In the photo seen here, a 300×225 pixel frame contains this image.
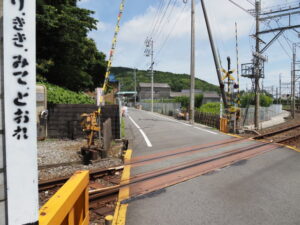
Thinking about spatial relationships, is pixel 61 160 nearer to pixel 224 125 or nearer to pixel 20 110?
pixel 20 110

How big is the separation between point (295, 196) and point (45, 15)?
13705 mm

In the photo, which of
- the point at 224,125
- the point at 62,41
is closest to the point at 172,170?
the point at 224,125

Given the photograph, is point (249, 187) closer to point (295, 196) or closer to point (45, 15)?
point (295, 196)

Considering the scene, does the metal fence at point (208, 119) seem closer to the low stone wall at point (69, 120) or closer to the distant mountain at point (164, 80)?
the low stone wall at point (69, 120)

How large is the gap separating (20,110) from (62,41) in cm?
1502

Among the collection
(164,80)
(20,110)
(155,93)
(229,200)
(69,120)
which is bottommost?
(229,200)

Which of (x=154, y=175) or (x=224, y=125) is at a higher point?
(x=224, y=125)

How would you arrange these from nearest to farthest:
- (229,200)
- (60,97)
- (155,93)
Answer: (229,200), (60,97), (155,93)

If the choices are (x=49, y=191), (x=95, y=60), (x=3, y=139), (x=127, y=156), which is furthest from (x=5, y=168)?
(x=95, y=60)

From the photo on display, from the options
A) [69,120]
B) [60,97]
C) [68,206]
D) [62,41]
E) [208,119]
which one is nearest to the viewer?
[68,206]

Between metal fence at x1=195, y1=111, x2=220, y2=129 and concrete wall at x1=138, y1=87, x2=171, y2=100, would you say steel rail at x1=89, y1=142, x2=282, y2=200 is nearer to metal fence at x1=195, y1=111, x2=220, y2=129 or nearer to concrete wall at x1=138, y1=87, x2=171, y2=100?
metal fence at x1=195, y1=111, x2=220, y2=129

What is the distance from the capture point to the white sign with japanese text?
5.16 ft

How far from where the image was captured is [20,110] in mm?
1624

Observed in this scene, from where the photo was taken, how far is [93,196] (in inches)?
178
